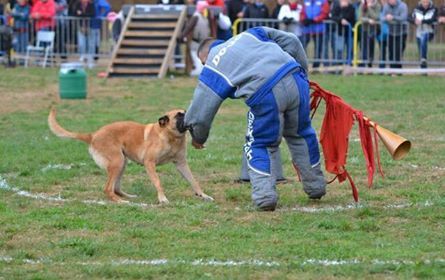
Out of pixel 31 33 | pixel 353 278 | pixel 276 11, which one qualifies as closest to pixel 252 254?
pixel 353 278

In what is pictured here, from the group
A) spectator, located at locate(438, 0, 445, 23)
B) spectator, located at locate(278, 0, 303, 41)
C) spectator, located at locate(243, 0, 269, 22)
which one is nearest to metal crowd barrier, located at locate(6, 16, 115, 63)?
spectator, located at locate(243, 0, 269, 22)

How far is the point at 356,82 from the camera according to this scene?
2194 centimetres

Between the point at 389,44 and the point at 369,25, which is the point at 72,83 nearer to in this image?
the point at 369,25

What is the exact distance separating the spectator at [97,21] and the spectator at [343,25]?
229 inches

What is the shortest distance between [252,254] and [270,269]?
47 cm

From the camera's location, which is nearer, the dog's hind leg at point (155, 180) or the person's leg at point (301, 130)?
the person's leg at point (301, 130)

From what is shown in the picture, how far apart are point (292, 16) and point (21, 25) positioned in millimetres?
7015

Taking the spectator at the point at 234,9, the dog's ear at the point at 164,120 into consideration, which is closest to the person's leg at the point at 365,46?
the spectator at the point at 234,9

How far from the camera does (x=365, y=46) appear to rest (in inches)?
954

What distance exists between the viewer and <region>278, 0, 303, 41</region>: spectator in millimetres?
24516

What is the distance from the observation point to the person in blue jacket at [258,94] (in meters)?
9.00

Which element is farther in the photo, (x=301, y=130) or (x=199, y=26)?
(x=199, y=26)

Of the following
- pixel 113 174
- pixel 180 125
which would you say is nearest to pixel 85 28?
pixel 113 174

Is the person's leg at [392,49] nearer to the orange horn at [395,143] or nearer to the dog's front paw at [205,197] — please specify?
the dog's front paw at [205,197]
